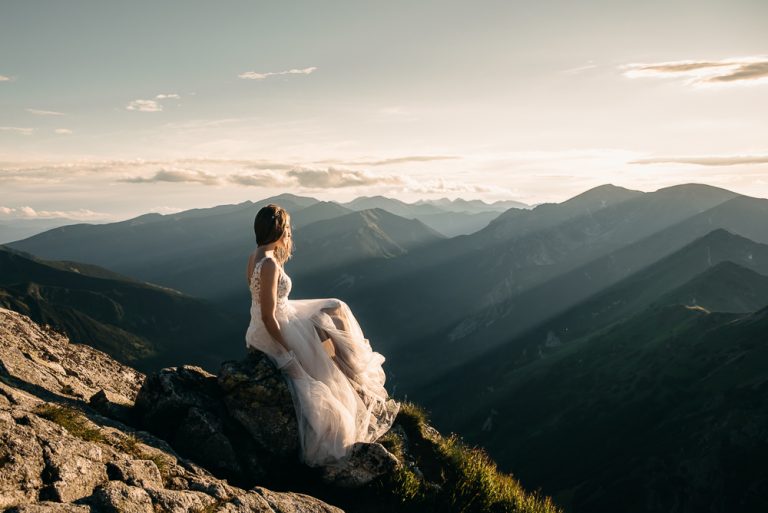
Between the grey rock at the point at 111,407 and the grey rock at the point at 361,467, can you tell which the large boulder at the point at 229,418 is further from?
A: the grey rock at the point at 361,467

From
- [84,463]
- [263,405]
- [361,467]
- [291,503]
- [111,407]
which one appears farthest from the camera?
[263,405]

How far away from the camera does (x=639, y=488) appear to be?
93625 millimetres

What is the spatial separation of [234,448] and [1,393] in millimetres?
4123

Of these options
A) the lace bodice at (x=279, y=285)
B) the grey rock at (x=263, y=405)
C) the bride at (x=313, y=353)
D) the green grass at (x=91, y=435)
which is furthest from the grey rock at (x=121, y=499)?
the lace bodice at (x=279, y=285)

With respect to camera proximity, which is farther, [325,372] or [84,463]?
[325,372]

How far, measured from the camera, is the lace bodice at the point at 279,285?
1099cm

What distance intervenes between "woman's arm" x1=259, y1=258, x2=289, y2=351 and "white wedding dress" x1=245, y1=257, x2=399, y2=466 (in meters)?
0.16

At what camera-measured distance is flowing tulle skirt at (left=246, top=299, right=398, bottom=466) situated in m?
10.5

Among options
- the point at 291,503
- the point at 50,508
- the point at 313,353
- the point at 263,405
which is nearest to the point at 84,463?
the point at 50,508

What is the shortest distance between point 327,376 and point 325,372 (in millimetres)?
107

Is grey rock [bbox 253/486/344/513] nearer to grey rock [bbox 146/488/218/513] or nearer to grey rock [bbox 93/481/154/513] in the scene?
grey rock [bbox 146/488/218/513]

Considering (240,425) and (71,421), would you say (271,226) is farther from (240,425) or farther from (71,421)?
(71,421)

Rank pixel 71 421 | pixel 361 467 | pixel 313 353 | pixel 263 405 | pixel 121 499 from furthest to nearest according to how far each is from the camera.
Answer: pixel 313 353, pixel 263 405, pixel 361 467, pixel 71 421, pixel 121 499

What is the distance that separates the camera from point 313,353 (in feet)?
37.5
